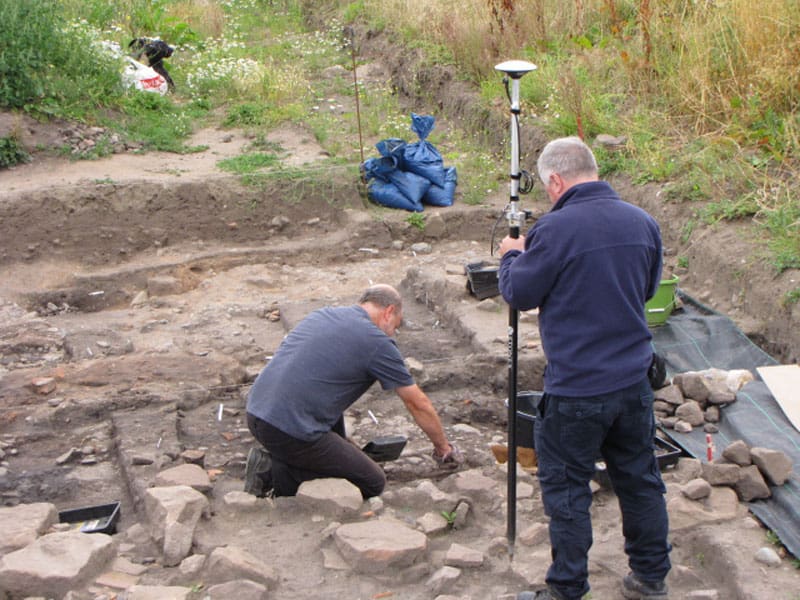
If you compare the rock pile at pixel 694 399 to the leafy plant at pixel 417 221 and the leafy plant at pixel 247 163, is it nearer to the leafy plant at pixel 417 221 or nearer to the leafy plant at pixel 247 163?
the leafy plant at pixel 417 221

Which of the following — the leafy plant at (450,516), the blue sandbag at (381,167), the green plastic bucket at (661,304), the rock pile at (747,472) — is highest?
the blue sandbag at (381,167)

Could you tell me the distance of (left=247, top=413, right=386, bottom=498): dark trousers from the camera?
187 inches

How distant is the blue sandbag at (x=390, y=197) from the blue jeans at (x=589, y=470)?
→ 6.43 metres

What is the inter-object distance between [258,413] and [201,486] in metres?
0.51

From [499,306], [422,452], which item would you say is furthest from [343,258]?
[422,452]

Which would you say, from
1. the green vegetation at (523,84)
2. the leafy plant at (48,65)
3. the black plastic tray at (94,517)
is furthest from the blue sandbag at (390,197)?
the black plastic tray at (94,517)

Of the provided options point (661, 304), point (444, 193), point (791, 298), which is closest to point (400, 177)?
point (444, 193)

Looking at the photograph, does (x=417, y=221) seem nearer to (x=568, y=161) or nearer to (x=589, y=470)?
(x=568, y=161)

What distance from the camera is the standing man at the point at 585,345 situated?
3436 mm

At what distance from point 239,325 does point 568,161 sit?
15.1 ft

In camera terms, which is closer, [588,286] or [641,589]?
[588,286]

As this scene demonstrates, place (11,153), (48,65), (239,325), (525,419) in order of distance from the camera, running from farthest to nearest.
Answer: (48,65) < (11,153) < (239,325) < (525,419)

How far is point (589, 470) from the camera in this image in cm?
360

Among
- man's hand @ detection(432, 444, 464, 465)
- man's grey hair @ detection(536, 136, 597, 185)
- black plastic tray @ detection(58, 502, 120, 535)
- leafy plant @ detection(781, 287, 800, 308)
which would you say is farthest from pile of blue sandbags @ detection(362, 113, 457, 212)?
man's grey hair @ detection(536, 136, 597, 185)
